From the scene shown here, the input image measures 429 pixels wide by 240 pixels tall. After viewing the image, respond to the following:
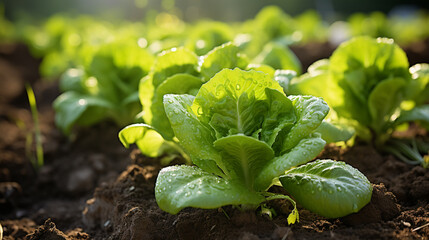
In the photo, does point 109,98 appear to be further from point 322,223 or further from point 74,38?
point 74,38

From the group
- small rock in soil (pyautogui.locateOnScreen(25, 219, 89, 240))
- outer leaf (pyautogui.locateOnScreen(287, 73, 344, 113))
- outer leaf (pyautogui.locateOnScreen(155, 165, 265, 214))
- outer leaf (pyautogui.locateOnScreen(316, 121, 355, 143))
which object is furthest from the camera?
outer leaf (pyautogui.locateOnScreen(287, 73, 344, 113))

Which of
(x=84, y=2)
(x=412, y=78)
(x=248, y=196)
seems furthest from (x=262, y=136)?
(x=84, y=2)

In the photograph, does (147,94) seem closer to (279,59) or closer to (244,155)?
(244,155)

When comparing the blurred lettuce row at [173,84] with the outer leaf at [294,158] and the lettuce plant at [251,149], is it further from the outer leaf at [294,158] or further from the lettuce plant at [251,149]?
the outer leaf at [294,158]

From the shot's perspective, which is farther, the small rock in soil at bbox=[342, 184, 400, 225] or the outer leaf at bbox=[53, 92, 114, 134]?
the outer leaf at bbox=[53, 92, 114, 134]

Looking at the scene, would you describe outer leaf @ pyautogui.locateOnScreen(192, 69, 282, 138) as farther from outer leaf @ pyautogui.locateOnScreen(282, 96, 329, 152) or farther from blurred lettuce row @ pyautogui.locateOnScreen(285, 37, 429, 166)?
blurred lettuce row @ pyautogui.locateOnScreen(285, 37, 429, 166)

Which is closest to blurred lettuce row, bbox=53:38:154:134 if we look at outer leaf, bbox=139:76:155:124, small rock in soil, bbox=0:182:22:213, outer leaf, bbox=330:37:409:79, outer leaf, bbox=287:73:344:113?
small rock in soil, bbox=0:182:22:213
